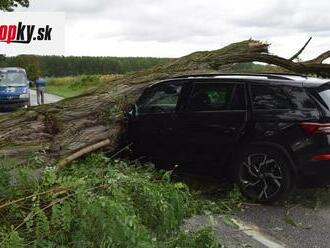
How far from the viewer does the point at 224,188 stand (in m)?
7.68

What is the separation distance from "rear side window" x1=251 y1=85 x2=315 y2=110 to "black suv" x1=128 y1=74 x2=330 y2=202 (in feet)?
0.04

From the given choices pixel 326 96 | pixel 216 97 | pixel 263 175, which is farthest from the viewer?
pixel 216 97

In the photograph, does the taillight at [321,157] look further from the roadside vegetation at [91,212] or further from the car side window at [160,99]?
the roadside vegetation at [91,212]

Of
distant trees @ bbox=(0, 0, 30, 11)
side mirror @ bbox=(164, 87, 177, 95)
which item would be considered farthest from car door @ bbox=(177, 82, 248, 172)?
distant trees @ bbox=(0, 0, 30, 11)

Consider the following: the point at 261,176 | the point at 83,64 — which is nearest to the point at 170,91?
the point at 261,176

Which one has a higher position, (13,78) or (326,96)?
A: (326,96)

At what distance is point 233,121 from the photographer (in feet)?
23.9

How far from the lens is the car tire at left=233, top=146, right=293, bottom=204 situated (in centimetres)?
693

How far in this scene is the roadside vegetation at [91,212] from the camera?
11.7 feet

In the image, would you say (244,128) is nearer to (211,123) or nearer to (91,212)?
(211,123)

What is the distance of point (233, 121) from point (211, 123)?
1.07 feet

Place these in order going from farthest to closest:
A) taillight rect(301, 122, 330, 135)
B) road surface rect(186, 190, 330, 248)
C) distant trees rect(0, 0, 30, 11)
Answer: distant trees rect(0, 0, 30, 11)
taillight rect(301, 122, 330, 135)
road surface rect(186, 190, 330, 248)

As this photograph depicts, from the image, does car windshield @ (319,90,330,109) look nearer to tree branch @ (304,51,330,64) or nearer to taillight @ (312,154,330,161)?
taillight @ (312,154,330,161)

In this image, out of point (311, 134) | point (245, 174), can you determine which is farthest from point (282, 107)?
point (245, 174)
